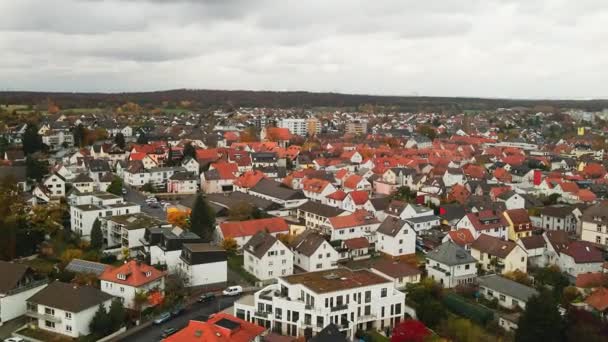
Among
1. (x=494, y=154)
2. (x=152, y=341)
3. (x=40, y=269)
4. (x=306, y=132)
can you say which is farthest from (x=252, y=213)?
(x=306, y=132)

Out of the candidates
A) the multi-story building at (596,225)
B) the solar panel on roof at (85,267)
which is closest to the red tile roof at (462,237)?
the multi-story building at (596,225)

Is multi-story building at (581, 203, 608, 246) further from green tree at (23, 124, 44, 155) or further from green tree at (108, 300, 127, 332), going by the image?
green tree at (23, 124, 44, 155)

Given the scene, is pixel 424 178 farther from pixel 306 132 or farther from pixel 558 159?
pixel 306 132

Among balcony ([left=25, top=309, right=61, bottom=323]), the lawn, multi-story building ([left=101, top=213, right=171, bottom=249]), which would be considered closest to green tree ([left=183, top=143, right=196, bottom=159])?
multi-story building ([left=101, top=213, right=171, bottom=249])

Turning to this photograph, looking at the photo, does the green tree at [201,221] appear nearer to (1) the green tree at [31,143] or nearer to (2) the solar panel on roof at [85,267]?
(2) the solar panel on roof at [85,267]

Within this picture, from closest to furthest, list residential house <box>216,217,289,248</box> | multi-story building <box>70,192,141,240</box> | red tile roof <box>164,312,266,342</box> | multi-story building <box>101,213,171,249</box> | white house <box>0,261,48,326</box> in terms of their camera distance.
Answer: red tile roof <box>164,312,266,342</box>, white house <box>0,261,48,326</box>, multi-story building <box>101,213,171,249</box>, residential house <box>216,217,289,248</box>, multi-story building <box>70,192,141,240</box>

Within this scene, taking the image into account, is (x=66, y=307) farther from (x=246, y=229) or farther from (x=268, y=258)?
(x=246, y=229)
